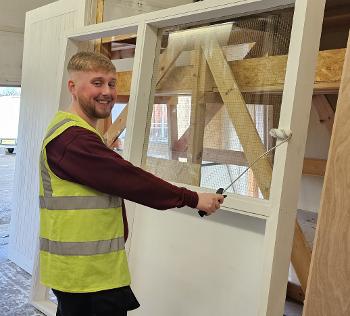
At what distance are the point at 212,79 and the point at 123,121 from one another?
0.64m

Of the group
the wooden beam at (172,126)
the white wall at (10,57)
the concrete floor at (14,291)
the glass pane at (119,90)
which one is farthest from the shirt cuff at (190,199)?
the white wall at (10,57)

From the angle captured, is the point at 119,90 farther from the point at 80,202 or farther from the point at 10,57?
the point at 10,57

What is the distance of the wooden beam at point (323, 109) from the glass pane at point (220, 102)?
1292 mm

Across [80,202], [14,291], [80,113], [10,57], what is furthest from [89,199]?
[10,57]

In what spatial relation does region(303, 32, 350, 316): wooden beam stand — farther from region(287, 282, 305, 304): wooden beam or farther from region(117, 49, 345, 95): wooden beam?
region(287, 282, 305, 304): wooden beam

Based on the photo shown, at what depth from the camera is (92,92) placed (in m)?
1.48

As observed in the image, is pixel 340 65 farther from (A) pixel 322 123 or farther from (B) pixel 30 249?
(B) pixel 30 249

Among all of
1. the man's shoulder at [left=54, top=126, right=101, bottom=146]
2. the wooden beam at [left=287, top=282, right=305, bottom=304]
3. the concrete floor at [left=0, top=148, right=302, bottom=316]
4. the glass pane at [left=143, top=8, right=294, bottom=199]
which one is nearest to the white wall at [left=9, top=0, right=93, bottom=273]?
the concrete floor at [left=0, top=148, right=302, bottom=316]

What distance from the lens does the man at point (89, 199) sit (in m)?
1.33

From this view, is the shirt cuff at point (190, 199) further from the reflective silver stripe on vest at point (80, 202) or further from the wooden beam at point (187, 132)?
the wooden beam at point (187, 132)

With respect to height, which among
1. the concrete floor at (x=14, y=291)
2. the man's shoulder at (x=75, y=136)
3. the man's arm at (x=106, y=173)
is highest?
the man's shoulder at (x=75, y=136)

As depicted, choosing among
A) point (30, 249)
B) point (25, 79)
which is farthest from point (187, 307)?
point (25, 79)

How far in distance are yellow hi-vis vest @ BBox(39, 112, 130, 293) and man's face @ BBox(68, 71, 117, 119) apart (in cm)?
7

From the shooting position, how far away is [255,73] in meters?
1.65
